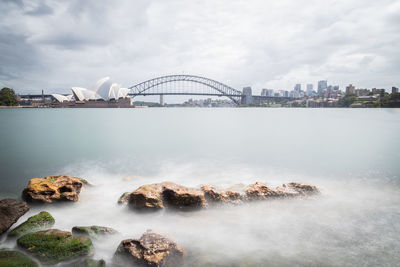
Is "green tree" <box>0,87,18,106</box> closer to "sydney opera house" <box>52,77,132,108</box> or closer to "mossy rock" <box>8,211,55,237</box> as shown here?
"sydney opera house" <box>52,77,132,108</box>

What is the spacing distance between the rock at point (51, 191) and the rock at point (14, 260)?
1.65 meters

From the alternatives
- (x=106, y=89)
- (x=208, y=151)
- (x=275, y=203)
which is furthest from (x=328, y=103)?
(x=275, y=203)

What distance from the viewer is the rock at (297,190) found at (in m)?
4.40

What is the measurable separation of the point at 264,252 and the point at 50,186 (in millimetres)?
3819

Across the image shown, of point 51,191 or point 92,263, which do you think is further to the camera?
point 51,191

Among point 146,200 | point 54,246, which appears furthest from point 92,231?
point 146,200

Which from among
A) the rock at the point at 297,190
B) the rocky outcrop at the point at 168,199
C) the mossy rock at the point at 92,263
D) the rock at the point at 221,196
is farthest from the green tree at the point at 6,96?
the rock at the point at 297,190

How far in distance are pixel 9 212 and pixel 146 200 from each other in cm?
186

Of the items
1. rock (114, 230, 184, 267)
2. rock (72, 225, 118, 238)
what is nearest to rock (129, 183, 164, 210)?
rock (72, 225, 118, 238)

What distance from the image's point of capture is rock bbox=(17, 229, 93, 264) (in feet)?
8.20

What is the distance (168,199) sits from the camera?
12.9ft

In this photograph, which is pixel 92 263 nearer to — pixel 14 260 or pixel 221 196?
pixel 14 260

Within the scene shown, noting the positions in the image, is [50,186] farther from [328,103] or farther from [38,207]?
[328,103]

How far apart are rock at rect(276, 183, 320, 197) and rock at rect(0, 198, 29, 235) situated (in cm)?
426
